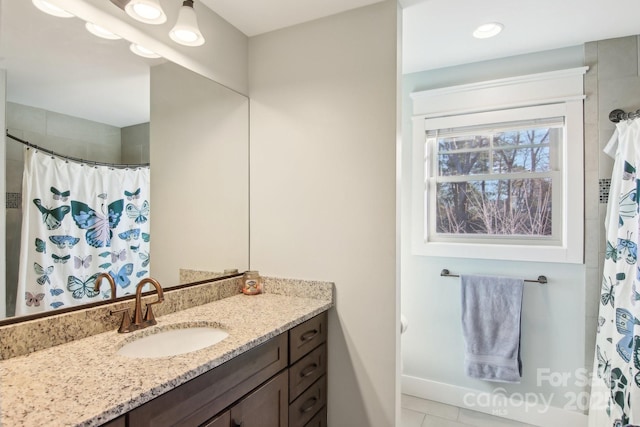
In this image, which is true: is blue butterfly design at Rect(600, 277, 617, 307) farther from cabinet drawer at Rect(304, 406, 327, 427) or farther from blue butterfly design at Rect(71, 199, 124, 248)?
blue butterfly design at Rect(71, 199, 124, 248)

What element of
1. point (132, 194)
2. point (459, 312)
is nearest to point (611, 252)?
point (459, 312)

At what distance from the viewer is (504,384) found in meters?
2.29

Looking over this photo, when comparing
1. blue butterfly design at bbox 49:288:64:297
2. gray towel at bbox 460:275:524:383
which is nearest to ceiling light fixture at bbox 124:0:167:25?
blue butterfly design at bbox 49:288:64:297

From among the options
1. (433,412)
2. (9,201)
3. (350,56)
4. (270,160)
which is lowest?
(433,412)

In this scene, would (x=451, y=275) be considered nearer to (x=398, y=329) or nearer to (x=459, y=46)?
(x=398, y=329)

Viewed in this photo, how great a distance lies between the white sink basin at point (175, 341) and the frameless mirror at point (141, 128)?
12.2 inches

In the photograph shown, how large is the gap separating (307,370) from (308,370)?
1 cm

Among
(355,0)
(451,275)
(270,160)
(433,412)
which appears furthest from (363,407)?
(355,0)

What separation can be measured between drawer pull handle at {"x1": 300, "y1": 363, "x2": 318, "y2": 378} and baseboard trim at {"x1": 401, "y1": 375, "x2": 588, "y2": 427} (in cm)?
127

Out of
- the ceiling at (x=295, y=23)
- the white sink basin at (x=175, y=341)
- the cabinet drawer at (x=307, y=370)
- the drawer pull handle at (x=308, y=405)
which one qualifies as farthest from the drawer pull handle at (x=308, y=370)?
the ceiling at (x=295, y=23)

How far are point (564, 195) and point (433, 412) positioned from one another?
1735 mm

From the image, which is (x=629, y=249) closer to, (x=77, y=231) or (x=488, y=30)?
(x=488, y=30)

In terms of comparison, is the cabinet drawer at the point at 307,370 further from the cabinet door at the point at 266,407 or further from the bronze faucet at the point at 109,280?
the bronze faucet at the point at 109,280

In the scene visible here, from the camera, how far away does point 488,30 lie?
196 cm
